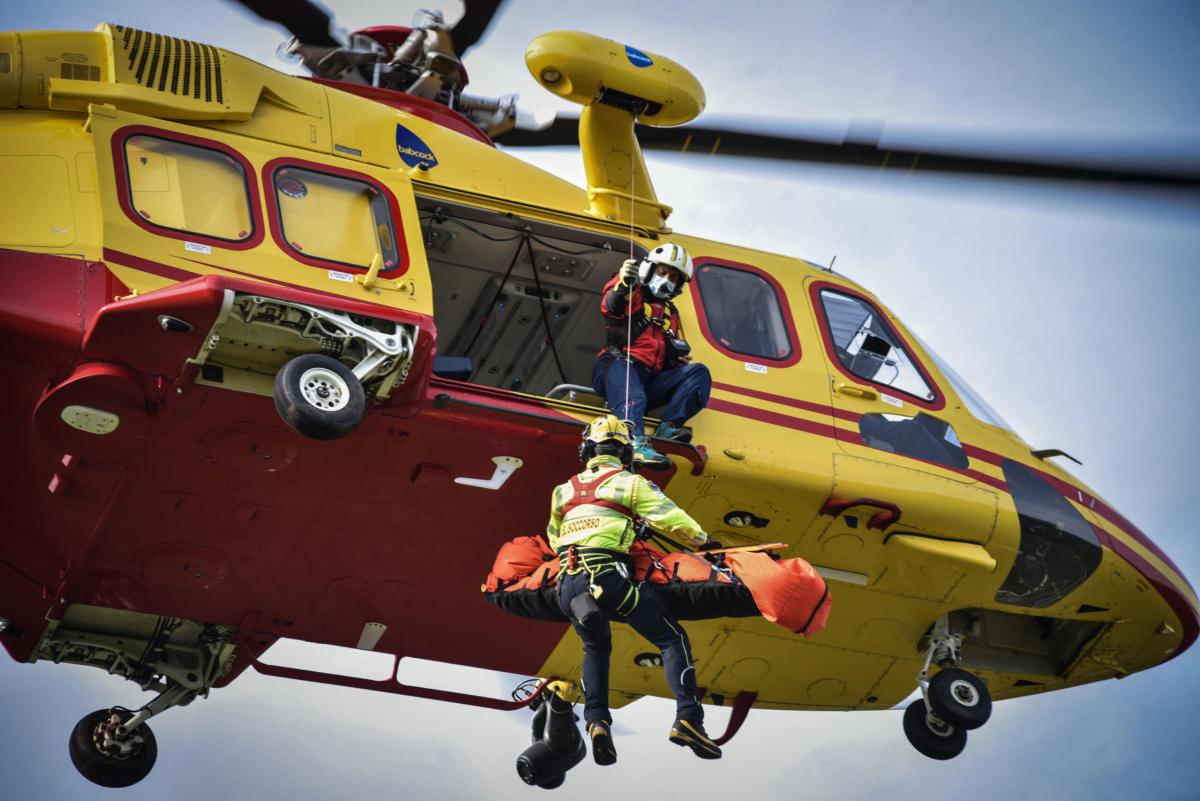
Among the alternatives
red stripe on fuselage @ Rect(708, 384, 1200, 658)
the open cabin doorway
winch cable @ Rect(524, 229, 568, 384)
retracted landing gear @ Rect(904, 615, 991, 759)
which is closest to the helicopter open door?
red stripe on fuselage @ Rect(708, 384, 1200, 658)

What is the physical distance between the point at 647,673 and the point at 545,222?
3438 millimetres

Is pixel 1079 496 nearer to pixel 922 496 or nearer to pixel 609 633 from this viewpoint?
pixel 922 496

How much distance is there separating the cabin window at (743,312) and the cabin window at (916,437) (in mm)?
830

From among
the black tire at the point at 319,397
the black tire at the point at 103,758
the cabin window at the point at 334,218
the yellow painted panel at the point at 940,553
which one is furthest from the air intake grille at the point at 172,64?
the yellow painted panel at the point at 940,553

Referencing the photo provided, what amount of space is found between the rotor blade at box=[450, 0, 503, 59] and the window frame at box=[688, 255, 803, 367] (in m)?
2.82

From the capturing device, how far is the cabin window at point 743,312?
11336mm

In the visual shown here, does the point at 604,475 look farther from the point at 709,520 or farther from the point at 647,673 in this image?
the point at 647,673

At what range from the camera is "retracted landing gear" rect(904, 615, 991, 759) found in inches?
442

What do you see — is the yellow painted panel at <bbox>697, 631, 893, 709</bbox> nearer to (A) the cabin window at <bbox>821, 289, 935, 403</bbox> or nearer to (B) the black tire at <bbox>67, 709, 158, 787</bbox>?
(A) the cabin window at <bbox>821, 289, 935, 403</bbox>

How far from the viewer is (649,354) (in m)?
10.6

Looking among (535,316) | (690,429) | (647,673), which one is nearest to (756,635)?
(647,673)

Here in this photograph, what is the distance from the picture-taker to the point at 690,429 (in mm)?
10195

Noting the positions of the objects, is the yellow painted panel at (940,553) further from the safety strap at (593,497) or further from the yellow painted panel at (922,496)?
the safety strap at (593,497)

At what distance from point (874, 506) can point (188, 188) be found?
4.95 meters
